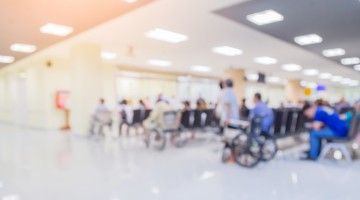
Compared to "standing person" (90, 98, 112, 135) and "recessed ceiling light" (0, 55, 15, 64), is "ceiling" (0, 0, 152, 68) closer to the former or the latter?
"standing person" (90, 98, 112, 135)

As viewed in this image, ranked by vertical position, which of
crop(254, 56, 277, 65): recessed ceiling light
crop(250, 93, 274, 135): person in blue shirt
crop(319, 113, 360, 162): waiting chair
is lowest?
crop(319, 113, 360, 162): waiting chair

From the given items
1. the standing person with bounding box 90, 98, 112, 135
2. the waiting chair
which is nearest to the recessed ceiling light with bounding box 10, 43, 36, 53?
the standing person with bounding box 90, 98, 112, 135

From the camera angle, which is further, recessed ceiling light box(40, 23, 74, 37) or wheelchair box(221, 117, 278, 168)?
recessed ceiling light box(40, 23, 74, 37)

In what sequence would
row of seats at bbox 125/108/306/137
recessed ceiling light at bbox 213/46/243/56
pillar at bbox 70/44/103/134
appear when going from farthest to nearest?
1. recessed ceiling light at bbox 213/46/243/56
2. pillar at bbox 70/44/103/134
3. row of seats at bbox 125/108/306/137

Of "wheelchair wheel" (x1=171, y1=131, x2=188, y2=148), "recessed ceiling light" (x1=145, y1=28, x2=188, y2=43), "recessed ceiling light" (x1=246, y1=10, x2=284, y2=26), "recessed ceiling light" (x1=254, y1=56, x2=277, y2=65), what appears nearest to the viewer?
"recessed ceiling light" (x1=246, y1=10, x2=284, y2=26)

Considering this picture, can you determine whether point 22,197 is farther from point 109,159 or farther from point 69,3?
point 69,3

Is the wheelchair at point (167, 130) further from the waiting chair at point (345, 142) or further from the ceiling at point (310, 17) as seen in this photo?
the waiting chair at point (345, 142)

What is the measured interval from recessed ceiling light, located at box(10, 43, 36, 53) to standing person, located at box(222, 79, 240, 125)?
21.4 feet

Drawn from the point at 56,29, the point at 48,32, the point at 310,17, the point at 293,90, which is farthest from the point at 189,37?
the point at 293,90

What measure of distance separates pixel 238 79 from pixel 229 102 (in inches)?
385

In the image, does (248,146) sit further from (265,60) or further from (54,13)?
(265,60)

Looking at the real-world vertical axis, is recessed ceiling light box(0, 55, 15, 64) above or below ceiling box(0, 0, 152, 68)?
below

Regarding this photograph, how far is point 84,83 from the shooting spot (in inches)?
336

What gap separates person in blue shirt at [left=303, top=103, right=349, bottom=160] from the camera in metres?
4.61
